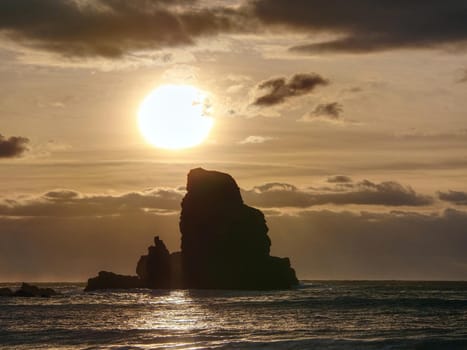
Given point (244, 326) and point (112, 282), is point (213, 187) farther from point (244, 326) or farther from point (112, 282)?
point (244, 326)

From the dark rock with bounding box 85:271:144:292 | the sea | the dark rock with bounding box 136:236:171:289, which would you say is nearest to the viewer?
the sea

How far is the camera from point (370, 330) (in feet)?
213

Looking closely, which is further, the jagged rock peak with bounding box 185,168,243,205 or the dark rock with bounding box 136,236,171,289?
the dark rock with bounding box 136,236,171,289

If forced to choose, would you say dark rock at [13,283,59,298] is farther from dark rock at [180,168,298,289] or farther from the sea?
the sea

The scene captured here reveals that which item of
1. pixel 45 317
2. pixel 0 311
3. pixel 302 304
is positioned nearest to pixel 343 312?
pixel 302 304

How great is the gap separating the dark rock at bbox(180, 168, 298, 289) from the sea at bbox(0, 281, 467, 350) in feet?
173

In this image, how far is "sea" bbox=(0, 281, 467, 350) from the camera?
57.8m

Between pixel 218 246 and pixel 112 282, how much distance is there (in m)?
30.4

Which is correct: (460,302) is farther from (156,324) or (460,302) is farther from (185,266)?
(185,266)

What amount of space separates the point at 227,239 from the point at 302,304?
190 feet

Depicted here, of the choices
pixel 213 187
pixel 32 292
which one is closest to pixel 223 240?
pixel 213 187

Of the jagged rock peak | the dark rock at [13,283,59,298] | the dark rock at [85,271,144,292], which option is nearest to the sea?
the dark rock at [13,283,59,298]

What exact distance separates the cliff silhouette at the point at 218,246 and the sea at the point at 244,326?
52.9m

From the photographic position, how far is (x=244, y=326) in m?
69.9
